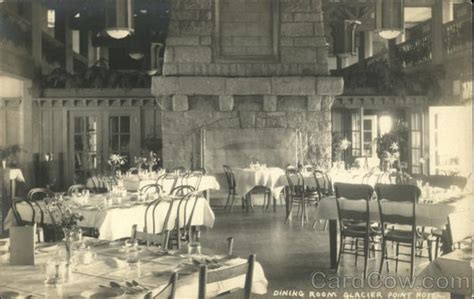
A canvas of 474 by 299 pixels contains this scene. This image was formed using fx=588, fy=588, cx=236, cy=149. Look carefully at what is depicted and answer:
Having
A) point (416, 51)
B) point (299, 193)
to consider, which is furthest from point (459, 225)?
point (416, 51)

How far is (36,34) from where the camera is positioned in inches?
522

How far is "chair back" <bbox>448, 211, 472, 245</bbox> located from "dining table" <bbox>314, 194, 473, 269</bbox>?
96 millimetres

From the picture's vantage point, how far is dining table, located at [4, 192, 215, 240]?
569 centimetres

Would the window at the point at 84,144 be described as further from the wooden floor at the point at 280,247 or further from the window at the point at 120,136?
the wooden floor at the point at 280,247

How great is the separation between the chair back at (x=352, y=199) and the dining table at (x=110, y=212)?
161cm

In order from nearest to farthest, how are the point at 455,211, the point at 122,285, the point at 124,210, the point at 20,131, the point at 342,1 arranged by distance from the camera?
the point at 122,285 < the point at 455,211 < the point at 124,210 < the point at 20,131 < the point at 342,1

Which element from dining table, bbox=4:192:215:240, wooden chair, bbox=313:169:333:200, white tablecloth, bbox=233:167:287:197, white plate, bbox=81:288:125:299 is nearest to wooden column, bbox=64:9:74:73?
white tablecloth, bbox=233:167:287:197

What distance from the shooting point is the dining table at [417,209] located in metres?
5.39

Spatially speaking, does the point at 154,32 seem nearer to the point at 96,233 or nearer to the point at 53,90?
the point at 53,90

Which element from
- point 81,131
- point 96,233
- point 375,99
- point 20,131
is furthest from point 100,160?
point 96,233

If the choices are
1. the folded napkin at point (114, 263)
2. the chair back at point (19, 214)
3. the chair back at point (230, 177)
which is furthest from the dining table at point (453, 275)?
the chair back at point (230, 177)

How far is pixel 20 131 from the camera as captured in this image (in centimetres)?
1273

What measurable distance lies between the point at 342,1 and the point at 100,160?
260 inches

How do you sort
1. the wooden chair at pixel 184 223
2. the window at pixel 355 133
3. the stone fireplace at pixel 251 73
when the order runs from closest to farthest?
the wooden chair at pixel 184 223, the stone fireplace at pixel 251 73, the window at pixel 355 133
